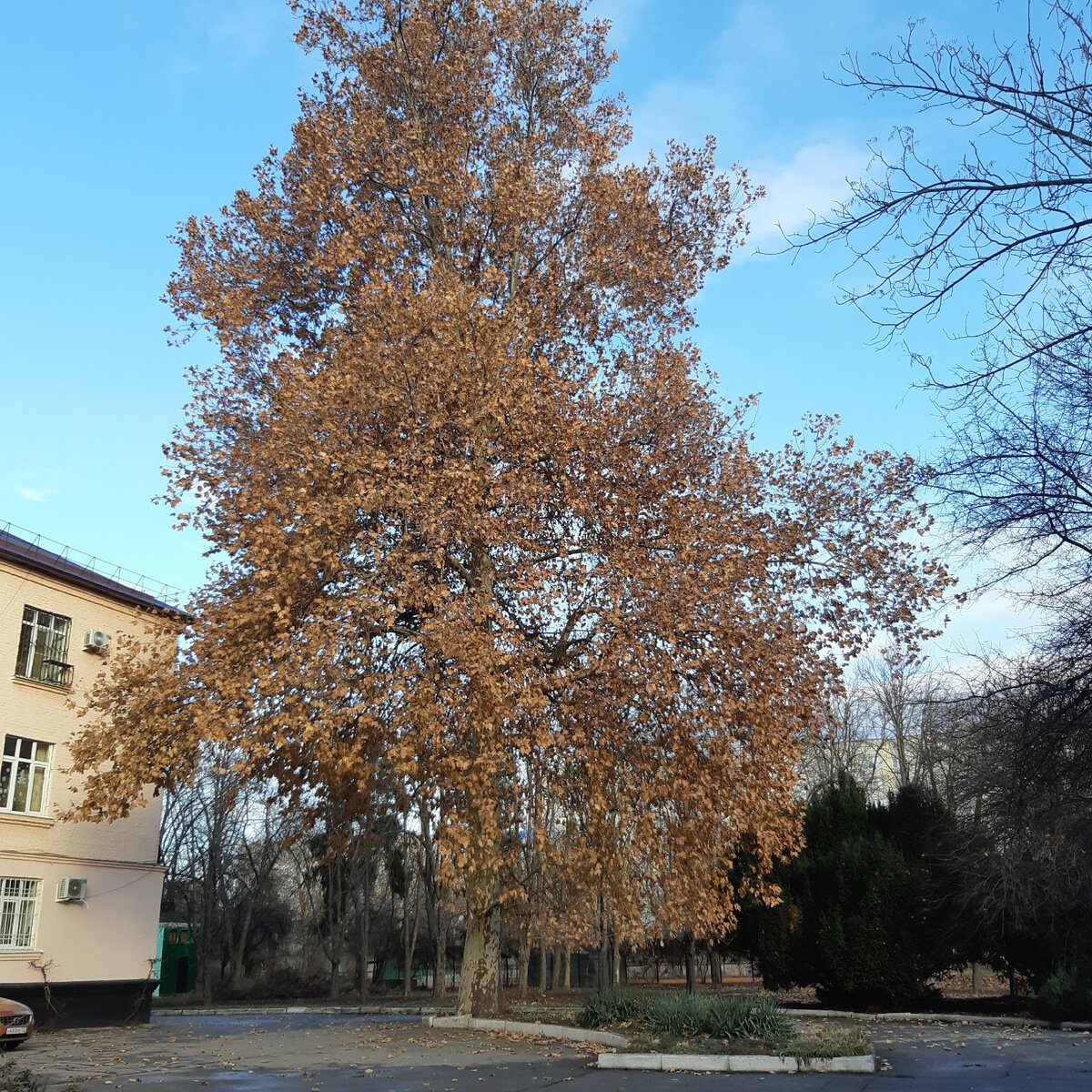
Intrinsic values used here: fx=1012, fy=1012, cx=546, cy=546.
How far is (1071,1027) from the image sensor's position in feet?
57.1

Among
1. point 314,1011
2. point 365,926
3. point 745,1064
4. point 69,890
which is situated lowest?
point 314,1011

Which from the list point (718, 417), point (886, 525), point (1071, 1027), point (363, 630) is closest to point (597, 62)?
point (718, 417)

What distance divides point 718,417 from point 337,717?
27.1 feet

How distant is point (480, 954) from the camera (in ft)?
60.2

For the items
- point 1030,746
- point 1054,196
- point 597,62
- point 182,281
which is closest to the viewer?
point 1054,196

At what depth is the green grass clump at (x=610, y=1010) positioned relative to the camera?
53.0 feet

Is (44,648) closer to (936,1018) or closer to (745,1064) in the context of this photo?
(745,1064)

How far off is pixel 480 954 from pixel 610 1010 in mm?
3054

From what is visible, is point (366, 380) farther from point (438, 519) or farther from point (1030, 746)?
point (1030, 746)

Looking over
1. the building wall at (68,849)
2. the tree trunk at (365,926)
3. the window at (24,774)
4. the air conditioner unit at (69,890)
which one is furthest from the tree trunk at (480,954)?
the tree trunk at (365,926)

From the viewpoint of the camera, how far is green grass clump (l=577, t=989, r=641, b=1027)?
16141 millimetres

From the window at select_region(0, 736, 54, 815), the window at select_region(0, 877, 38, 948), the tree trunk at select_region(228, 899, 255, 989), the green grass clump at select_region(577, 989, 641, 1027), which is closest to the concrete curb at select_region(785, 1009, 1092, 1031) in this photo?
the green grass clump at select_region(577, 989, 641, 1027)

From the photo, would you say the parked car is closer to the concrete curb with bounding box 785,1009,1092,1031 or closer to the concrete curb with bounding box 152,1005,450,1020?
the concrete curb with bounding box 152,1005,450,1020

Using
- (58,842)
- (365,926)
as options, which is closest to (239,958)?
(365,926)
